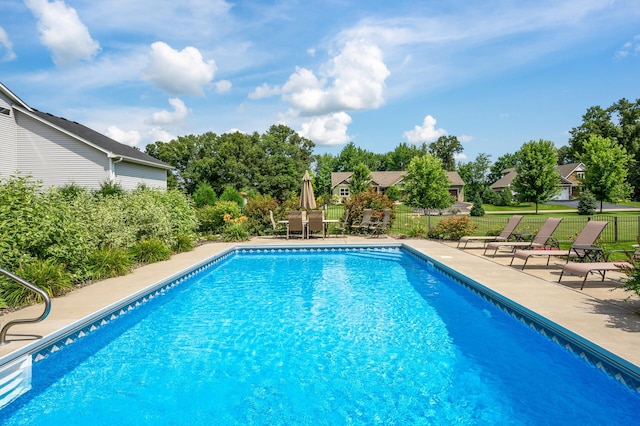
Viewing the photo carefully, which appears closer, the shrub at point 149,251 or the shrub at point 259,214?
the shrub at point 149,251

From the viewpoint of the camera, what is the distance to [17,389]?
429 cm

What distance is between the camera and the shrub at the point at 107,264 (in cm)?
871

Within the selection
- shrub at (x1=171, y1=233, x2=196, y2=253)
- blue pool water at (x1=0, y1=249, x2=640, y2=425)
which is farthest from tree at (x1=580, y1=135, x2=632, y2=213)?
shrub at (x1=171, y1=233, x2=196, y2=253)

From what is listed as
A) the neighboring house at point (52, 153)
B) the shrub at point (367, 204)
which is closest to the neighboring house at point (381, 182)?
the shrub at point (367, 204)

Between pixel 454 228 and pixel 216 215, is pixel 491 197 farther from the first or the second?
pixel 216 215

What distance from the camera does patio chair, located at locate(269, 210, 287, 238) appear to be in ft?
57.3

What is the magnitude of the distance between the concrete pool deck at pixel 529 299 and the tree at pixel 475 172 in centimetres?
5657

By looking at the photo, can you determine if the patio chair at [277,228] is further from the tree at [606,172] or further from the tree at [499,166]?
the tree at [499,166]

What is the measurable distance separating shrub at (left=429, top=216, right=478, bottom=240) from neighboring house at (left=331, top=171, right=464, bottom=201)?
42787mm

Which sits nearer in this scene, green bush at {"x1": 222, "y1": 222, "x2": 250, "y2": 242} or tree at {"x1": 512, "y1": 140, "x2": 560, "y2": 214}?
green bush at {"x1": 222, "y1": 222, "x2": 250, "y2": 242}

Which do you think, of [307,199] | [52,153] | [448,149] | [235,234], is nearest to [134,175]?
[52,153]

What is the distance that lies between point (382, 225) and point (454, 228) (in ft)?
10.2

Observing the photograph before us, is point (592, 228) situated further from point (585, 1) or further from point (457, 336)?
point (585, 1)

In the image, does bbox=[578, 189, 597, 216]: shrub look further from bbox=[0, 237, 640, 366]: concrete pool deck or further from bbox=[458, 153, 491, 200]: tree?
bbox=[458, 153, 491, 200]: tree
